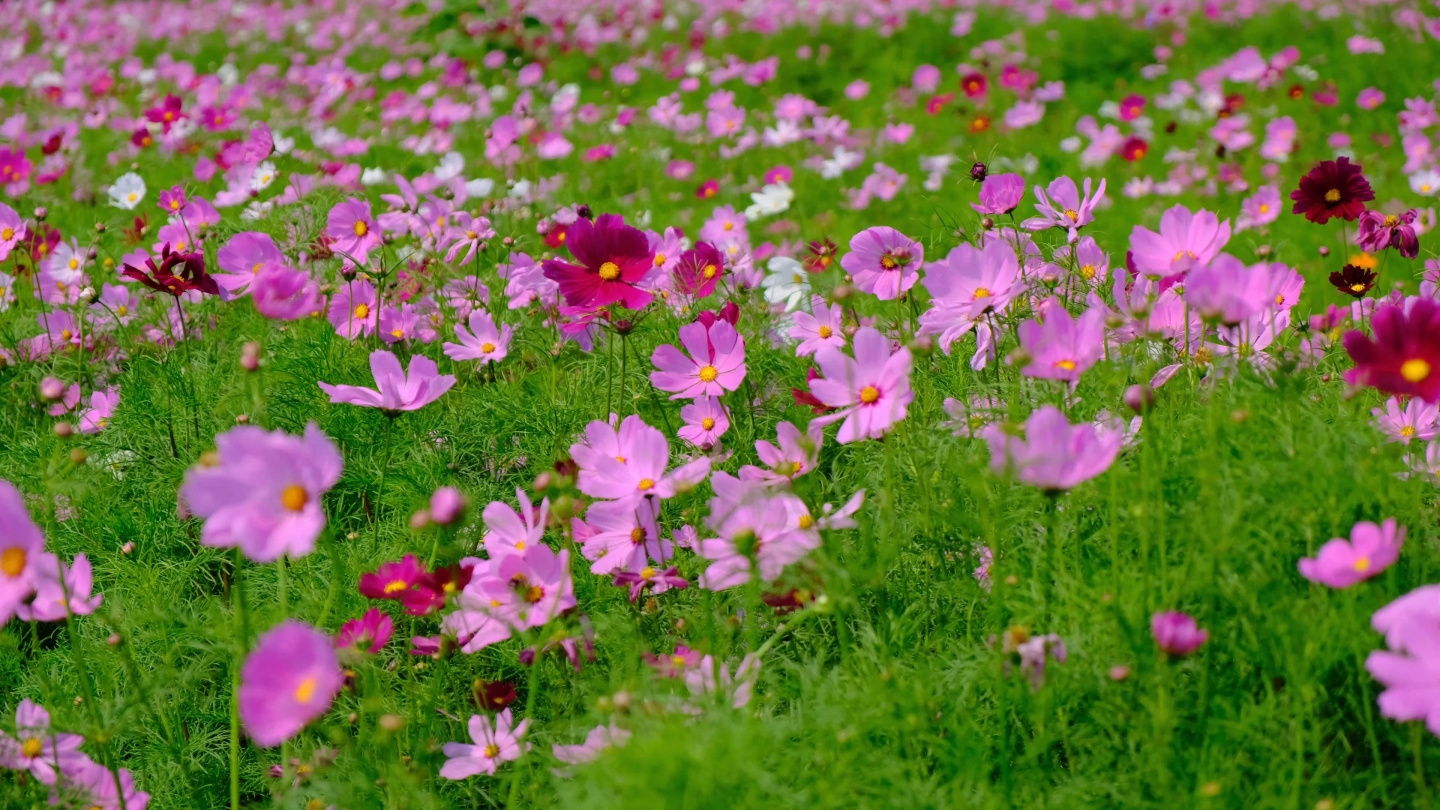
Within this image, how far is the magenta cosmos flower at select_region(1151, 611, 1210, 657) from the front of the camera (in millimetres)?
989

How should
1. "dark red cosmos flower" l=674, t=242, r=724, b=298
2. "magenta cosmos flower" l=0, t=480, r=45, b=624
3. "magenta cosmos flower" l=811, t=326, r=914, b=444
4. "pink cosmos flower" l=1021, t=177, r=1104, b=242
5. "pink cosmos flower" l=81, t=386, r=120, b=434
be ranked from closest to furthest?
1. "magenta cosmos flower" l=0, t=480, r=45, b=624
2. "magenta cosmos flower" l=811, t=326, r=914, b=444
3. "pink cosmos flower" l=1021, t=177, r=1104, b=242
4. "dark red cosmos flower" l=674, t=242, r=724, b=298
5. "pink cosmos flower" l=81, t=386, r=120, b=434

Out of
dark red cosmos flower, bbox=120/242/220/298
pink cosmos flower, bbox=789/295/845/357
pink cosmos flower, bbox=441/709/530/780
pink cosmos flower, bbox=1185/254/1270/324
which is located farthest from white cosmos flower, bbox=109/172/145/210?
pink cosmos flower, bbox=1185/254/1270/324

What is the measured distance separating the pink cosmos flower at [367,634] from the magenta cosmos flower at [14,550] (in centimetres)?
31

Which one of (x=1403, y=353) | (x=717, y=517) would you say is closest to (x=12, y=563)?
(x=717, y=517)

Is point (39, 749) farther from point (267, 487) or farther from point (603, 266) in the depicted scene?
point (603, 266)

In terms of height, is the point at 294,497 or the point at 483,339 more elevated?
the point at 294,497

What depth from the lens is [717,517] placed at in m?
1.26

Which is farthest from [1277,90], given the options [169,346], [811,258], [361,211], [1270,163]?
[169,346]

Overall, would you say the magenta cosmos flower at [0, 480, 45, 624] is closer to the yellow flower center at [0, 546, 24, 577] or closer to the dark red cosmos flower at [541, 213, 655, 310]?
the yellow flower center at [0, 546, 24, 577]

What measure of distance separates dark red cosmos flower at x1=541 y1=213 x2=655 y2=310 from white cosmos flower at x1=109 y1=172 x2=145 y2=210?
1.68m

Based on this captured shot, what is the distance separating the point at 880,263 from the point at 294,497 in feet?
3.36

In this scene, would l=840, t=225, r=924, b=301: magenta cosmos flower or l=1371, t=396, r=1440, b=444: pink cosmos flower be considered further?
l=840, t=225, r=924, b=301: magenta cosmos flower

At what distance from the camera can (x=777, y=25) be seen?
21.5 ft

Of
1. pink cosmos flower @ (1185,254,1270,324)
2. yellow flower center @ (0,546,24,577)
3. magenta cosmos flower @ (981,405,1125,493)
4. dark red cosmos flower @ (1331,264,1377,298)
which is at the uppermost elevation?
pink cosmos flower @ (1185,254,1270,324)
